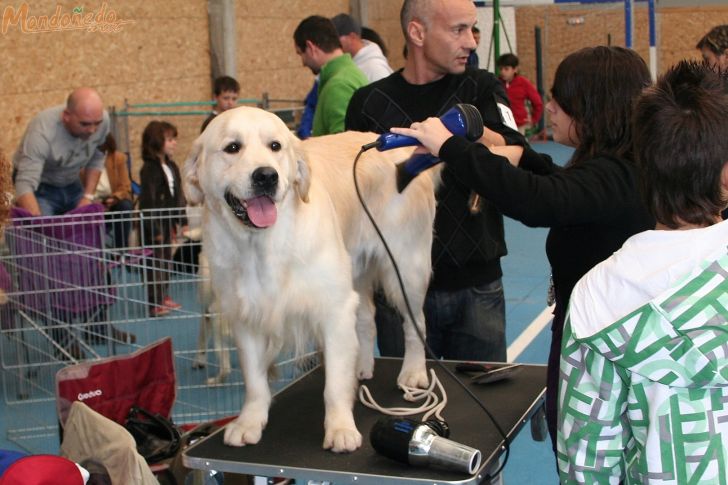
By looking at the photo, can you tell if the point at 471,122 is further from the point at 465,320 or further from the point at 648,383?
the point at 465,320

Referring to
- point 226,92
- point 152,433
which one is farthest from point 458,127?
point 226,92

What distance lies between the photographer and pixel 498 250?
10.4 ft

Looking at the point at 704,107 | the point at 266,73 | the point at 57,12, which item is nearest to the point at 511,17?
the point at 266,73

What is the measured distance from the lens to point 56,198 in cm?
589

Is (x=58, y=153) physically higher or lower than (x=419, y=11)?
lower

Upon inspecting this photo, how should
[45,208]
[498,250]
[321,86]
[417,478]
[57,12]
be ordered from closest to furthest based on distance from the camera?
[417,478]
[498,250]
[321,86]
[45,208]
[57,12]

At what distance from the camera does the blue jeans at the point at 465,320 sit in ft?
10.4

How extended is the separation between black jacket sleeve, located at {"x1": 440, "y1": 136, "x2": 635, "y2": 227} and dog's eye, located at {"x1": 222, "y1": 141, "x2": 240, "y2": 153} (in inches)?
25.7

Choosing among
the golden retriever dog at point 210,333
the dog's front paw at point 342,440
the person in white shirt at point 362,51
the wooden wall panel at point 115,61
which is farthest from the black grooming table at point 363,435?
the wooden wall panel at point 115,61

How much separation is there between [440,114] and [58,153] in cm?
339

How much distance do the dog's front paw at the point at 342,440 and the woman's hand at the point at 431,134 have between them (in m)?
0.70

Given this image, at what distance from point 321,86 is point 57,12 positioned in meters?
3.81

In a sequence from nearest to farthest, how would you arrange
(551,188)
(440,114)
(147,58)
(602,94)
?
(551,188), (602,94), (440,114), (147,58)

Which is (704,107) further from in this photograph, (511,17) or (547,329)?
(511,17)
